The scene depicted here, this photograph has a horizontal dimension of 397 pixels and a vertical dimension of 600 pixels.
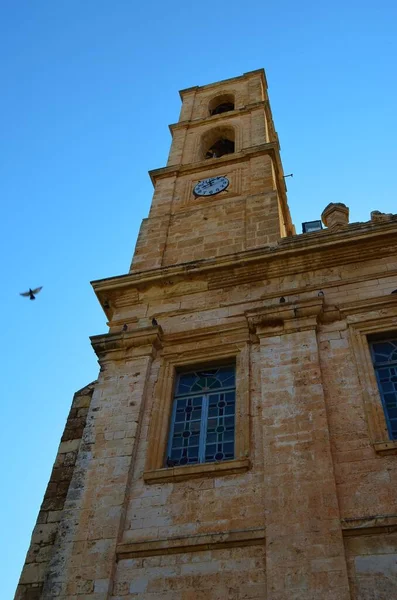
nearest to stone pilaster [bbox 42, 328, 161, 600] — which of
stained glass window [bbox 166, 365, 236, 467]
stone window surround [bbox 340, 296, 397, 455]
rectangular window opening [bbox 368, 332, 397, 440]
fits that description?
stained glass window [bbox 166, 365, 236, 467]

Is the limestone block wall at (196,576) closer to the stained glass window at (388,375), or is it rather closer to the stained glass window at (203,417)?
the stained glass window at (203,417)

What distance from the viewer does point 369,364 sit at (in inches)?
335

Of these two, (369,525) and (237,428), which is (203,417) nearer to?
(237,428)

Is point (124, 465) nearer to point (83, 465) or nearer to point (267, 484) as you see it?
point (83, 465)

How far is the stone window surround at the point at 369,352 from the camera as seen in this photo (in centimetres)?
765

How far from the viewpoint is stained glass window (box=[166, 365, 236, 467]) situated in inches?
333

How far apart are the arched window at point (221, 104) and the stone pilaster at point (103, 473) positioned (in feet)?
32.1

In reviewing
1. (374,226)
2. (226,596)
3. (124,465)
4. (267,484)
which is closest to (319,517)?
(267,484)

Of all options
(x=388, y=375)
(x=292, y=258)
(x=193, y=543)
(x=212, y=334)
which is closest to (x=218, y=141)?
(x=292, y=258)

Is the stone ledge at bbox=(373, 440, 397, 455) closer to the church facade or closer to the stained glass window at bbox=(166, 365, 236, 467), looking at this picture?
the church facade

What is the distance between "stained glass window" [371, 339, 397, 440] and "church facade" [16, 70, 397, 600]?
20mm

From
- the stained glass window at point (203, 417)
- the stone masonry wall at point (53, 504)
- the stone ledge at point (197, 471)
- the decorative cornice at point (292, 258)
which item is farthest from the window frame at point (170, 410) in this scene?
the decorative cornice at point (292, 258)

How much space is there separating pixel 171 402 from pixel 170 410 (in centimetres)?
13

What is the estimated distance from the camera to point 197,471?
7891 mm
